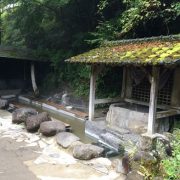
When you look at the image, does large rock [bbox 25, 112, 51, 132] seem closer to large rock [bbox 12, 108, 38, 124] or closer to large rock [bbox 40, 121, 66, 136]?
large rock [bbox 40, 121, 66, 136]

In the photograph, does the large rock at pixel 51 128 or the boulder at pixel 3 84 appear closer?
the large rock at pixel 51 128

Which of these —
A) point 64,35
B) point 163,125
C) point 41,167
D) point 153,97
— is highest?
point 64,35

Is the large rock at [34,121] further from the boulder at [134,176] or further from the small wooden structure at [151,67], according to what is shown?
the boulder at [134,176]

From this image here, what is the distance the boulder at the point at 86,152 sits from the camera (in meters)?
7.50

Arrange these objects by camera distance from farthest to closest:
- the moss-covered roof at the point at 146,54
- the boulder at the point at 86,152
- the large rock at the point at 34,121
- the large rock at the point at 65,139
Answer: the large rock at the point at 34,121 → the large rock at the point at 65,139 → the boulder at the point at 86,152 → the moss-covered roof at the point at 146,54

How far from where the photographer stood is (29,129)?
9.92m

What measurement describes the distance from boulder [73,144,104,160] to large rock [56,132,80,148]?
64cm

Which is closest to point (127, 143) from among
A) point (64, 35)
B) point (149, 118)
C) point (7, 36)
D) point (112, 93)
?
point (149, 118)

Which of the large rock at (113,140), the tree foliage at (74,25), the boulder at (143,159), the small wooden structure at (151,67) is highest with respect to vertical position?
the tree foliage at (74,25)

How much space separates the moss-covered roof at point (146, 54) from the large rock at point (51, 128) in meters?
2.39

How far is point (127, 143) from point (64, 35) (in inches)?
460

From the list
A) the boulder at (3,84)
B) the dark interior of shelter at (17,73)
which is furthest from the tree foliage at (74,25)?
the boulder at (3,84)

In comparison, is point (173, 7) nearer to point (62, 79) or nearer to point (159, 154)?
point (159, 154)

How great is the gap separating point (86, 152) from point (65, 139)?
1238 millimetres
